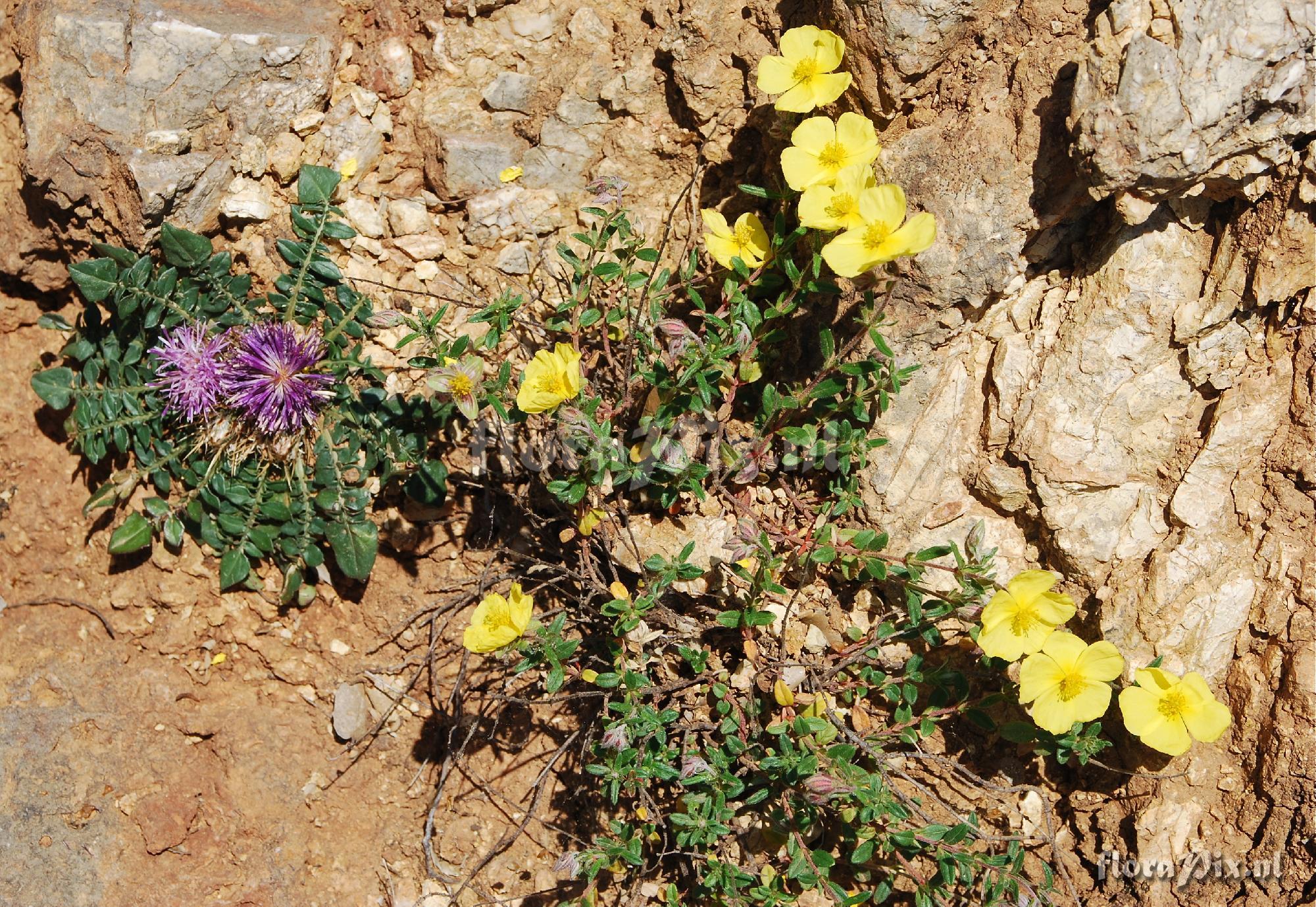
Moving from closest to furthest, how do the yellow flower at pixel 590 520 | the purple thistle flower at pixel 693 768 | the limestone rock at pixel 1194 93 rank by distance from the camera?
1. the limestone rock at pixel 1194 93
2. the purple thistle flower at pixel 693 768
3. the yellow flower at pixel 590 520

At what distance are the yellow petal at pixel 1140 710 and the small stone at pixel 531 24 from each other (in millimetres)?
3212

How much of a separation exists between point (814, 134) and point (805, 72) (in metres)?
0.22

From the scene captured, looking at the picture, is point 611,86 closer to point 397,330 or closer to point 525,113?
point 525,113

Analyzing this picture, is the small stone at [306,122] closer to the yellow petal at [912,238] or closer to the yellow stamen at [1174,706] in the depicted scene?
the yellow petal at [912,238]

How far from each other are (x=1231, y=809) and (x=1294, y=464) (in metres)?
1.15

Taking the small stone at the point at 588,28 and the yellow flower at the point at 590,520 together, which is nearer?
the yellow flower at the point at 590,520

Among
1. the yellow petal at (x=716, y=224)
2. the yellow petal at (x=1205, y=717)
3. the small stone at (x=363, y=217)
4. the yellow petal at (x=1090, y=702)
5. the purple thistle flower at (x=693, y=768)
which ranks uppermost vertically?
the yellow petal at (x=716, y=224)

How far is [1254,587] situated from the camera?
309cm

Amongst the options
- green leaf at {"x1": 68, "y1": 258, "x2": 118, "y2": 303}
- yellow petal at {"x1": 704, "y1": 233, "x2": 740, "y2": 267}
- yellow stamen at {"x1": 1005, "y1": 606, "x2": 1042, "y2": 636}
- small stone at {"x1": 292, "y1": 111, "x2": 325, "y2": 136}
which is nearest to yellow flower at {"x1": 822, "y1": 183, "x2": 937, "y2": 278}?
yellow petal at {"x1": 704, "y1": 233, "x2": 740, "y2": 267}

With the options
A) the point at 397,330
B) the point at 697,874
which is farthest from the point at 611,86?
the point at 697,874

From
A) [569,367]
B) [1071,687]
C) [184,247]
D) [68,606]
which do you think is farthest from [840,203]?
[68,606]

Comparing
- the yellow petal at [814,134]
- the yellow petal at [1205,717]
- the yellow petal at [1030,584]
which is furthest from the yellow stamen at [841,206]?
the yellow petal at [1205,717]

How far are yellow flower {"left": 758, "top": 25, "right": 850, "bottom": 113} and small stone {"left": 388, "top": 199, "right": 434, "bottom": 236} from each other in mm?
1490

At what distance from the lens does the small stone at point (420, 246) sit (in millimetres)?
3848
